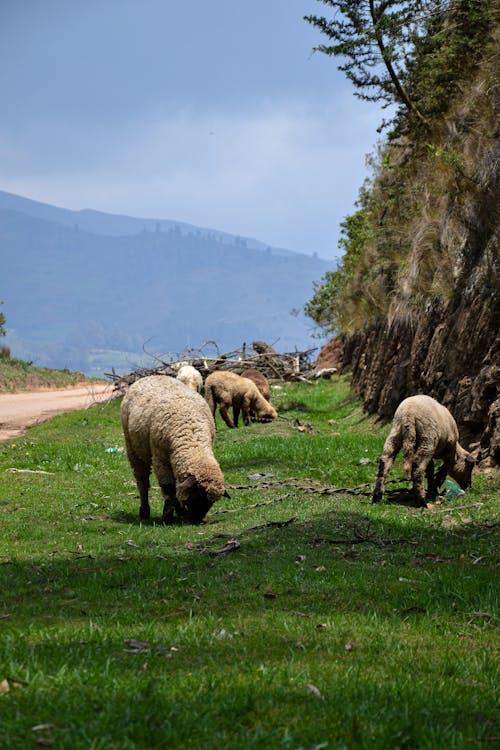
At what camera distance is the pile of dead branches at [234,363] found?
95.2 ft

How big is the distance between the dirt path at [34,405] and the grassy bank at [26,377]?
1.07 metres

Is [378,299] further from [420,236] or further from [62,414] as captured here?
[62,414]

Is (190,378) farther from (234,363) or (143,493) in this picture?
(143,493)

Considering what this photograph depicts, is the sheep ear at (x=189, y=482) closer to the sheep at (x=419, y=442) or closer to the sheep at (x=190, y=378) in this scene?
the sheep at (x=419, y=442)

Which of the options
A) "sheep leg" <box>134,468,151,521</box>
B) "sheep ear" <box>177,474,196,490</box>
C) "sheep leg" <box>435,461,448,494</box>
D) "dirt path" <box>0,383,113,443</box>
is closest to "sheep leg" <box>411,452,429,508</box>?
"sheep leg" <box>435,461,448,494</box>

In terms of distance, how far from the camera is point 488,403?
12953 mm

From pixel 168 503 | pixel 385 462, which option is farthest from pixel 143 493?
pixel 385 462

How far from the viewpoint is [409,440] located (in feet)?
35.9

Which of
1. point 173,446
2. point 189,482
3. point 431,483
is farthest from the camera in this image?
point 431,483

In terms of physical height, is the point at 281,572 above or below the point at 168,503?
above

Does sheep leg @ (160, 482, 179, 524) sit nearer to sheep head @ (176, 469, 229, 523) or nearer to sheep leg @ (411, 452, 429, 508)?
sheep head @ (176, 469, 229, 523)

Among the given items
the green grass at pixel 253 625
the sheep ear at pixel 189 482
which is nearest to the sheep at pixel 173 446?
the sheep ear at pixel 189 482

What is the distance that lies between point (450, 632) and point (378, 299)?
1788cm

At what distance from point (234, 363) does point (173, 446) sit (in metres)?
19.9
